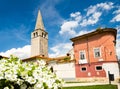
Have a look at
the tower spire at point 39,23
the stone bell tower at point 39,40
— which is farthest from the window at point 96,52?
the tower spire at point 39,23

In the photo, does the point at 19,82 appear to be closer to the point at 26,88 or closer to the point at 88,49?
the point at 26,88

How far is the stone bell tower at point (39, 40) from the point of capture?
227ft

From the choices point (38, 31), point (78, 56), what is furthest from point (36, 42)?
point (78, 56)

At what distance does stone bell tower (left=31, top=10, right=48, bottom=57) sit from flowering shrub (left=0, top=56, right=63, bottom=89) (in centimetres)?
6492

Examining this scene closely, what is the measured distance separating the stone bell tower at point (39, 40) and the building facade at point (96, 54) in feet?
141

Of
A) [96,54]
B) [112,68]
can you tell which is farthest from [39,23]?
[112,68]

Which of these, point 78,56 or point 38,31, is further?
point 38,31

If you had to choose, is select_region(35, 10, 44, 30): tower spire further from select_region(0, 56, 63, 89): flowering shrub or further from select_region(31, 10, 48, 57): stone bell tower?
select_region(0, 56, 63, 89): flowering shrub

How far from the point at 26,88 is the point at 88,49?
2327cm

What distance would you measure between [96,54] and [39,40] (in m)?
47.2

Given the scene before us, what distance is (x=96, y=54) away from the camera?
2492cm

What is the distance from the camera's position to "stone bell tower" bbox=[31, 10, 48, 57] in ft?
227

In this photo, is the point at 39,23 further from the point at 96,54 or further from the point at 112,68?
the point at 112,68

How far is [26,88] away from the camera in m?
3.15
